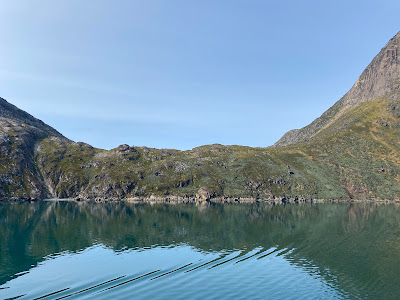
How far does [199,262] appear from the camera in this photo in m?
65.8

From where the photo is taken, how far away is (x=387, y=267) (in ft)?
213

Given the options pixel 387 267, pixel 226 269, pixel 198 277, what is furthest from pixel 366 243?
pixel 198 277

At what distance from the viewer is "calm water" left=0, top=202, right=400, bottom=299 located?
159 feet

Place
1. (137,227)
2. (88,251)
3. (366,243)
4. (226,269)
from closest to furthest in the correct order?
(226,269), (88,251), (366,243), (137,227)

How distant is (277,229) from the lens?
115 metres

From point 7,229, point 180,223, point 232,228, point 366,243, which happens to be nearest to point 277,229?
point 232,228

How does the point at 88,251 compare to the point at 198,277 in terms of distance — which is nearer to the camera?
the point at 198,277

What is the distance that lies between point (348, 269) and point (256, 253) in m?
20.9

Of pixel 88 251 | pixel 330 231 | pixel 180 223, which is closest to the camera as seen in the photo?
pixel 88 251

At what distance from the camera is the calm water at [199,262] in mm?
48562

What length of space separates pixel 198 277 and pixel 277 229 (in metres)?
67.3

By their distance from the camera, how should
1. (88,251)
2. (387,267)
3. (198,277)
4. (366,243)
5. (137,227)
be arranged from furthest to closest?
(137,227), (366,243), (88,251), (387,267), (198,277)

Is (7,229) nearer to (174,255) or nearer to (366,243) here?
(174,255)

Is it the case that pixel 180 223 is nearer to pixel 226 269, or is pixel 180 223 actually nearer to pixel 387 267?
pixel 226 269
